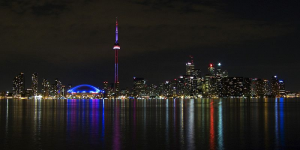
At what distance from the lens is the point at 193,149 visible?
26.4 m

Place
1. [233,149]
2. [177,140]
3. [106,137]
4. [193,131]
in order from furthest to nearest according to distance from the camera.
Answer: [193,131]
[106,137]
[177,140]
[233,149]

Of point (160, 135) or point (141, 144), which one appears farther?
point (160, 135)

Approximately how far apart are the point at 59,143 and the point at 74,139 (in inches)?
91.6

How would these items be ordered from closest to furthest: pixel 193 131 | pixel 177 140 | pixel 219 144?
pixel 219 144 < pixel 177 140 < pixel 193 131

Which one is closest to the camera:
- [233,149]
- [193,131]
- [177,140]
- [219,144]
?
[233,149]

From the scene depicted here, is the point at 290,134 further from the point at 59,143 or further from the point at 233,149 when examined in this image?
the point at 59,143

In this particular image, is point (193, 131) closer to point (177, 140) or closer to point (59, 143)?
point (177, 140)

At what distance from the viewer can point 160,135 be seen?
34.1 meters

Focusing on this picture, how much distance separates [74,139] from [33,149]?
5315mm

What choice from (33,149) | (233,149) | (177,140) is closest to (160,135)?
(177,140)

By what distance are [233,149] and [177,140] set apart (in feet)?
18.4

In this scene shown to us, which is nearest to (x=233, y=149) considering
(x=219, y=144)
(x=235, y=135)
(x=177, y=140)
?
(x=219, y=144)

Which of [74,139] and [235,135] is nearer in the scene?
[74,139]

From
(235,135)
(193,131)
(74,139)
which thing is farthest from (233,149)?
(74,139)
